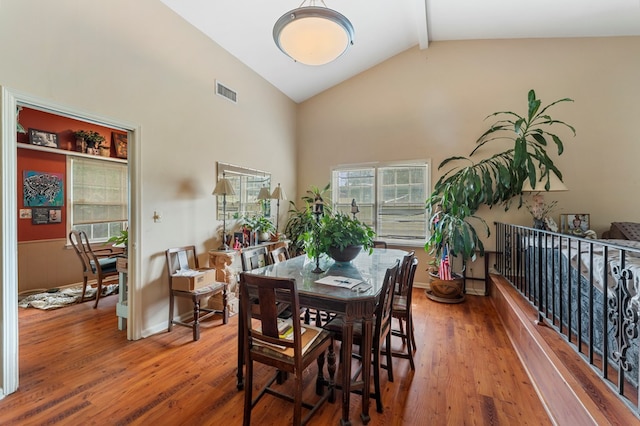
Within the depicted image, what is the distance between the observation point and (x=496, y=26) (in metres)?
3.96

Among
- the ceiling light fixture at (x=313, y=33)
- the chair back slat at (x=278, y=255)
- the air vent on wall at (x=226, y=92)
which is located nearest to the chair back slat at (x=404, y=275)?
the chair back slat at (x=278, y=255)

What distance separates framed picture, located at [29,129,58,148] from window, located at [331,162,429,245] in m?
4.59

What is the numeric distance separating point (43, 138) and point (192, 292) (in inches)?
151

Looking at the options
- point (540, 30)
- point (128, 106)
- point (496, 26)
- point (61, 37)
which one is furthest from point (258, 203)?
point (540, 30)

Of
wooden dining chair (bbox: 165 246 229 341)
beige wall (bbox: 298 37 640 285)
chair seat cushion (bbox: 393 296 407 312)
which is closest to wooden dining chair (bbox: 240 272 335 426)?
chair seat cushion (bbox: 393 296 407 312)

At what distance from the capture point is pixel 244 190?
4.20 meters

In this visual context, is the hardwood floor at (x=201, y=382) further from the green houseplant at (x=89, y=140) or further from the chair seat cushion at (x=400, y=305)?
the green houseplant at (x=89, y=140)

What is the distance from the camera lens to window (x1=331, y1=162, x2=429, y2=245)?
15.7 feet

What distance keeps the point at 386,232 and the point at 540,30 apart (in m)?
3.61

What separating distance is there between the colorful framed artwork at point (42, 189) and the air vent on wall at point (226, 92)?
3224 millimetres

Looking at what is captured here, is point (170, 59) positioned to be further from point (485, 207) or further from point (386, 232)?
point (485, 207)

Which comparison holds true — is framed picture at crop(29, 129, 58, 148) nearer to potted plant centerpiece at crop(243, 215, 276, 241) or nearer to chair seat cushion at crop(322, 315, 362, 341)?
potted plant centerpiece at crop(243, 215, 276, 241)

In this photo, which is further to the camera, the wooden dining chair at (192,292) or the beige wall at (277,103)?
the wooden dining chair at (192,292)

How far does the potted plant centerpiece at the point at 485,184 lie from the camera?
3824mm
